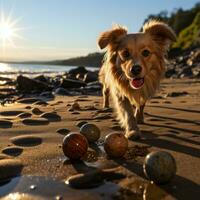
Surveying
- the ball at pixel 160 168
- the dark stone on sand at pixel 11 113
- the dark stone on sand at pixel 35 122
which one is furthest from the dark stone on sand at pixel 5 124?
the ball at pixel 160 168

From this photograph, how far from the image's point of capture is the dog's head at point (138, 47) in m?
5.69

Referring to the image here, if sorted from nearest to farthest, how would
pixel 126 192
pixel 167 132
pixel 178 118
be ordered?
pixel 126 192 → pixel 167 132 → pixel 178 118

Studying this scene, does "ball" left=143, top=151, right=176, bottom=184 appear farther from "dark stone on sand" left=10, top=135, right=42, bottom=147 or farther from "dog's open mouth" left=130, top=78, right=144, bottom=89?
"dog's open mouth" left=130, top=78, right=144, bottom=89

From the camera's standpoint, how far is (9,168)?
3.52m

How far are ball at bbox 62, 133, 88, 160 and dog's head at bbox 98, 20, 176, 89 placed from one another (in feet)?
A: 6.09

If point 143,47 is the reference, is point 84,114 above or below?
below

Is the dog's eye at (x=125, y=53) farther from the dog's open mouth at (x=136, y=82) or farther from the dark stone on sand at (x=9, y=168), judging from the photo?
the dark stone on sand at (x=9, y=168)

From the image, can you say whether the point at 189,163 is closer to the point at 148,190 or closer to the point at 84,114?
the point at 148,190

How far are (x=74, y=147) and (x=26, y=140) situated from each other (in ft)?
3.56

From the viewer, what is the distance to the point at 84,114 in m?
6.99

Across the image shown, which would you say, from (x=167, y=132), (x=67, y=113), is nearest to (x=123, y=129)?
(x=167, y=132)

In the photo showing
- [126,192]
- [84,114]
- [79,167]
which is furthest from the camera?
[84,114]

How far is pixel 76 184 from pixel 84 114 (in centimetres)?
387

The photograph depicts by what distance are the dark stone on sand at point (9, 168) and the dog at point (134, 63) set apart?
2.11 m
